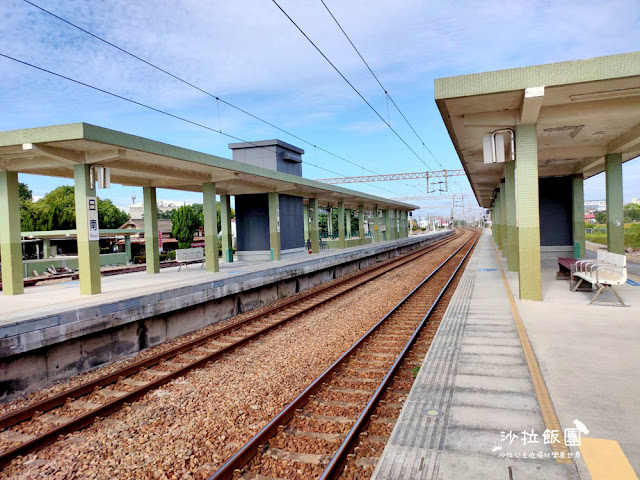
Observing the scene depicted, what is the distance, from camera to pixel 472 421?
4.27m

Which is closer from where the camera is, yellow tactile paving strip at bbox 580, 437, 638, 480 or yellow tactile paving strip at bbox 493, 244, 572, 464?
yellow tactile paving strip at bbox 580, 437, 638, 480

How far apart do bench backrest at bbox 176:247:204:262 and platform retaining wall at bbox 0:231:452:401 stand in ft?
19.7

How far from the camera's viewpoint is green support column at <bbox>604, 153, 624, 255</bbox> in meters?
13.9

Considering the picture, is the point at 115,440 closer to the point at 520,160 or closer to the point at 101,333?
the point at 101,333

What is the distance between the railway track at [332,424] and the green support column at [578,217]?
14.5m

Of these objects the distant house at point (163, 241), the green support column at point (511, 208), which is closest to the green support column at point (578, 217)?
the green support column at point (511, 208)

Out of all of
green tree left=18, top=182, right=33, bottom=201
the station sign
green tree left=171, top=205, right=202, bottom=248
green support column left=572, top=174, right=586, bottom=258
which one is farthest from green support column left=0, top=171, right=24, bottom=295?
green tree left=18, top=182, right=33, bottom=201

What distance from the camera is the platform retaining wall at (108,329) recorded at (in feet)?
22.6

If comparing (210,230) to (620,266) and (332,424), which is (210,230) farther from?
(620,266)

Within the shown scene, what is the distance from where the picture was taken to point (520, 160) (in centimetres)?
1016

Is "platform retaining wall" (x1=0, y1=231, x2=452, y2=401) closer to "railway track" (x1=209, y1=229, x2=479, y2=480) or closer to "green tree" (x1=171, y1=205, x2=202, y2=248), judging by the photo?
"railway track" (x1=209, y1=229, x2=479, y2=480)

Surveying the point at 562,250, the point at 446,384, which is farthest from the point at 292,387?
the point at 562,250

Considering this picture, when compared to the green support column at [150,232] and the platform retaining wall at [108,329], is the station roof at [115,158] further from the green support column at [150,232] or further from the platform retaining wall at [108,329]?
the platform retaining wall at [108,329]

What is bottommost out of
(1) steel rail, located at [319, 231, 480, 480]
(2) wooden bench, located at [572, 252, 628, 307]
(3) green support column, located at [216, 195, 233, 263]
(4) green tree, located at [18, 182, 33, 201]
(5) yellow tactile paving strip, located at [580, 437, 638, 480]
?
(1) steel rail, located at [319, 231, 480, 480]
